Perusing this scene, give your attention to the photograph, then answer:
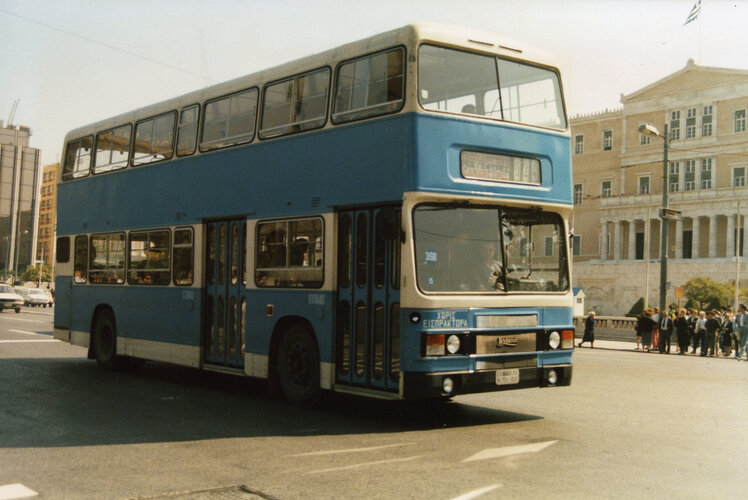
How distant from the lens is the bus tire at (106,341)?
15883mm

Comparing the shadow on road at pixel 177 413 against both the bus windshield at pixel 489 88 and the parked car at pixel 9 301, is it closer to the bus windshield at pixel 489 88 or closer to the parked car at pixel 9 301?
the bus windshield at pixel 489 88

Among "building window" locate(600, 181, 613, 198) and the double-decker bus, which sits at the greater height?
"building window" locate(600, 181, 613, 198)

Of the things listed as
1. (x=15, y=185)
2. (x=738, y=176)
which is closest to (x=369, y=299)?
(x=738, y=176)

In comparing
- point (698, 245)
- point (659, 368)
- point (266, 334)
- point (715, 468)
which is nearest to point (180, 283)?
point (266, 334)

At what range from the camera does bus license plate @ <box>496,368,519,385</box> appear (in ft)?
31.7

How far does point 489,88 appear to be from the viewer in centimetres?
1002

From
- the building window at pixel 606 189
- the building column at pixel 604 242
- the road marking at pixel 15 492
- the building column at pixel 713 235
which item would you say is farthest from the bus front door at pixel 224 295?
the building window at pixel 606 189

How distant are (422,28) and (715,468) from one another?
554 centimetres

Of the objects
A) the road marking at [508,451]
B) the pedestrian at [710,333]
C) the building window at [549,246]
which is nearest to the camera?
the road marking at [508,451]

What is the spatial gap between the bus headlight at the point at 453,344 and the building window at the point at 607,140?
3103 inches

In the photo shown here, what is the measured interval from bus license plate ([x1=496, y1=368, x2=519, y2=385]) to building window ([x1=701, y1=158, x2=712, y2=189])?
72.6 m

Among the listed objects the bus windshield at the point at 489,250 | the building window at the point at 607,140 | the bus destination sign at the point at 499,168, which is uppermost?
the building window at the point at 607,140

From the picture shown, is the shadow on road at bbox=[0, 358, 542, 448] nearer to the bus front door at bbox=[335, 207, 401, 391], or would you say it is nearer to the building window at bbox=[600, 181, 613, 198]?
the bus front door at bbox=[335, 207, 401, 391]

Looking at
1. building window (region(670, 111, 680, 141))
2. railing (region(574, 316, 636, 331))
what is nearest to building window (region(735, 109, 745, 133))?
building window (region(670, 111, 680, 141))
